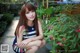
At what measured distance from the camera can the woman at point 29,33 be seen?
3.53 m

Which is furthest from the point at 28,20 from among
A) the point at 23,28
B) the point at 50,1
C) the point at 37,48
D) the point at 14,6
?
the point at 50,1

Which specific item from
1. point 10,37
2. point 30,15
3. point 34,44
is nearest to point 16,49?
point 34,44

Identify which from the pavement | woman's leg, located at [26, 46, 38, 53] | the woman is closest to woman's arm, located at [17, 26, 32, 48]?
the woman

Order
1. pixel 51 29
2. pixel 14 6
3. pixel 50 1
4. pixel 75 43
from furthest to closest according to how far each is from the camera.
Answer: pixel 50 1
pixel 14 6
pixel 51 29
pixel 75 43

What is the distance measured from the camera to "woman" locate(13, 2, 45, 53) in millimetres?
3529

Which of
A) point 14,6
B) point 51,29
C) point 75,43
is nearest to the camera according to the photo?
point 75,43

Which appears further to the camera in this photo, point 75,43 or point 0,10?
point 0,10

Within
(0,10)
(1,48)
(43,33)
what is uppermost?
(0,10)

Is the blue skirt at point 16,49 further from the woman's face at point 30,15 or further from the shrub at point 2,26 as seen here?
the shrub at point 2,26

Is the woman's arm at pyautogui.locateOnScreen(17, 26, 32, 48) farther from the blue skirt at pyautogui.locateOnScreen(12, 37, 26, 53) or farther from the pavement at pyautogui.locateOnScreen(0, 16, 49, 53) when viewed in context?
the pavement at pyautogui.locateOnScreen(0, 16, 49, 53)

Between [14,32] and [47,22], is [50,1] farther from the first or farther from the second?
[14,32]

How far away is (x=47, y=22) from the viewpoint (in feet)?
13.4

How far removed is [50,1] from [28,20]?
94cm

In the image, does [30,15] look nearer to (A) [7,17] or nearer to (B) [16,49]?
(B) [16,49]
